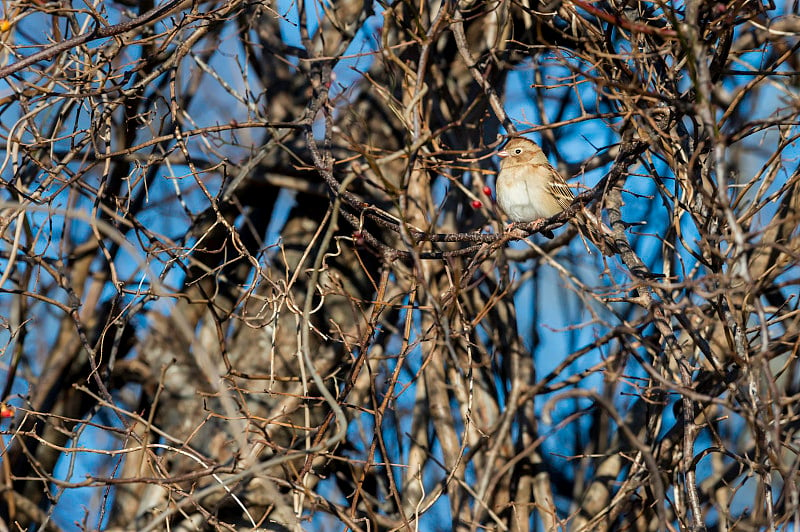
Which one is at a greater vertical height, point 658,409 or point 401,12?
point 401,12

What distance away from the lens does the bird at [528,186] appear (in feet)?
17.7

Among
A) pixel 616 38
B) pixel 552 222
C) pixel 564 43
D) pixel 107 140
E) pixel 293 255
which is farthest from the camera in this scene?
pixel 293 255

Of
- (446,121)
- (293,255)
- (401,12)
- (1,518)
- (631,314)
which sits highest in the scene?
(401,12)

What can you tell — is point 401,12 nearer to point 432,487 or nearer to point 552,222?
point 552,222

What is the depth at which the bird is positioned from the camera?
5.39 m

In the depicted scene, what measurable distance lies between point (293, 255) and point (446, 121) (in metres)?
1.38

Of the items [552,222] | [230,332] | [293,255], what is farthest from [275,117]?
[552,222]

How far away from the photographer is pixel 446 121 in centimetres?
558

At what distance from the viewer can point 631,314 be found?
227 inches

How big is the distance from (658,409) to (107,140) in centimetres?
343

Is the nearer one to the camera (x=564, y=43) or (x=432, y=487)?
(x=564, y=43)

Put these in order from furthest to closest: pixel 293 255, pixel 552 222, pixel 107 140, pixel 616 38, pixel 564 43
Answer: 1. pixel 293 255
2. pixel 616 38
3. pixel 564 43
4. pixel 107 140
5. pixel 552 222

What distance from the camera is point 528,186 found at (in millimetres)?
5395

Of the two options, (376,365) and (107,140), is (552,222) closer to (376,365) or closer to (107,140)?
(376,365)
